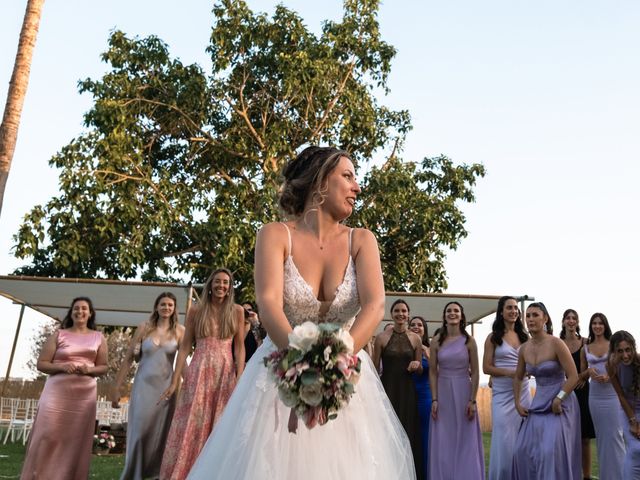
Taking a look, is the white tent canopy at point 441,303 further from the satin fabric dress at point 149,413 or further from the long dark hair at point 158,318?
the satin fabric dress at point 149,413

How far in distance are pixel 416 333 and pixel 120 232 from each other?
9.54 m

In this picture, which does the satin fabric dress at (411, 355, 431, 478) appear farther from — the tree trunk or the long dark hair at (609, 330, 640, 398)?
the tree trunk

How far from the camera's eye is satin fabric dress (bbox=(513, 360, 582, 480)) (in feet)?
26.7

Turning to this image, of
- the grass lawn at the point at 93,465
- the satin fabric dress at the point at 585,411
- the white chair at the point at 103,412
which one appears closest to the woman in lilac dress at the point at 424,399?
the satin fabric dress at the point at 585,411

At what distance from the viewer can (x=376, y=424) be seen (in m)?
2.56

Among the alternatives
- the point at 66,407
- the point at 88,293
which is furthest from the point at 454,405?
the point at 88,293

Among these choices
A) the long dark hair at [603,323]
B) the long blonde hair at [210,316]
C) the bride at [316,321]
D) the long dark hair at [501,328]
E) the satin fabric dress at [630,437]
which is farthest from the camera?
the long dark hair at [603,323]

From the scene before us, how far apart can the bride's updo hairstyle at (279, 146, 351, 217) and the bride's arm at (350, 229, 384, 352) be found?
0.22 meters

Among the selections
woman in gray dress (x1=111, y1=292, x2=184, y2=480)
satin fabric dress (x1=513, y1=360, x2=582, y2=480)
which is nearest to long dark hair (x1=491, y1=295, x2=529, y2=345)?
satin fabric dress (x1=513, y1=360, x2=582, y2=480)

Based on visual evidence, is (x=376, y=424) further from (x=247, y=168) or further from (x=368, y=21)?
(x=368, y=21)

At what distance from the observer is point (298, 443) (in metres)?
2.37

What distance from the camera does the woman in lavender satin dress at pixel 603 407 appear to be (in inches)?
373

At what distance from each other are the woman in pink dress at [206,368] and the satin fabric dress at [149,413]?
0.55m

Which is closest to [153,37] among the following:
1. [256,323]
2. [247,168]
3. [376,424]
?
[247,168]
